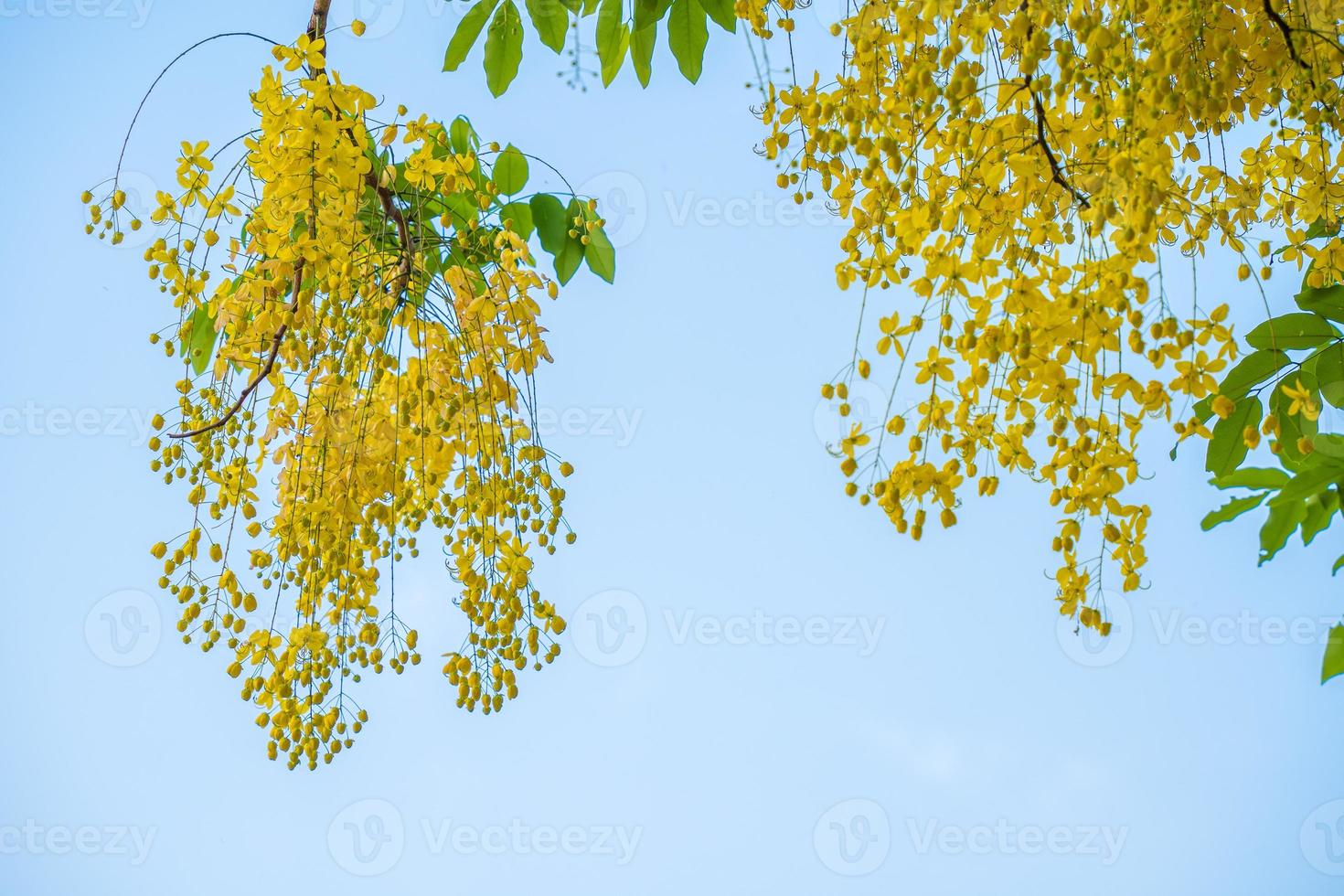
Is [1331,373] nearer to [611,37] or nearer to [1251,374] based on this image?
[1251,374]

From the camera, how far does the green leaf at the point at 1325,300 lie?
3.03 feet

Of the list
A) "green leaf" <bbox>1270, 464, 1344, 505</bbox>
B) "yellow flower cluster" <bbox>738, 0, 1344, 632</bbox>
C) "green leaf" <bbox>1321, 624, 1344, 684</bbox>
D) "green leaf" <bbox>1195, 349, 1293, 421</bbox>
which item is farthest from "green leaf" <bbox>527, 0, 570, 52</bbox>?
"green leaf" <bbox>1321, 624, 1344, 684</bbox>

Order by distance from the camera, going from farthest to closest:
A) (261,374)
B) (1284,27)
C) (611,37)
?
(611,37) → (261,374) → (1284,27)

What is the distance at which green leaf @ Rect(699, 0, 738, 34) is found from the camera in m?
1.04

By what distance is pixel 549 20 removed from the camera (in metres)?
1.12

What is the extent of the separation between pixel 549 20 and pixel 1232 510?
940 millimetres

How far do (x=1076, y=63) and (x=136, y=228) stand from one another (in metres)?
0.84

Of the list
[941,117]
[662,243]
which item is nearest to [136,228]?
[941,117]

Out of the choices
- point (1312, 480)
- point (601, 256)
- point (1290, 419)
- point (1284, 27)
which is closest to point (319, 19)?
point (601, 256)

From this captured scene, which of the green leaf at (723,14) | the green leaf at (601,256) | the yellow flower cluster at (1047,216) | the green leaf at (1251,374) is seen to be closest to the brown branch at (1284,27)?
the yellow flower cluster at (1047,216)

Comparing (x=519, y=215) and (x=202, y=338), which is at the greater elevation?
(x=519, y=215)

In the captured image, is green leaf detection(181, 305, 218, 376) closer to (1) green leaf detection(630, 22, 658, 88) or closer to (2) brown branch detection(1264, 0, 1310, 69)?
(1) green leaf detection(630, 22, 658, 88)

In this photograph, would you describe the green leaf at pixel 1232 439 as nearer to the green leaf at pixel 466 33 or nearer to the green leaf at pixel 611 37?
the green leaf at pixel 611 37

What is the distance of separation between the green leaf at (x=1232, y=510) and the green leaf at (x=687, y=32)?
2.57 feet
